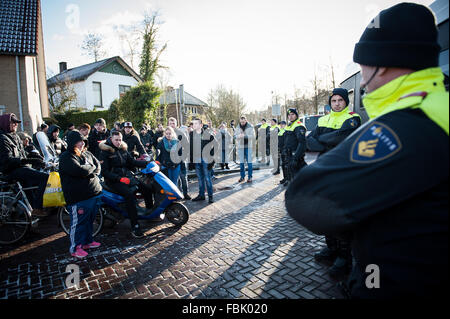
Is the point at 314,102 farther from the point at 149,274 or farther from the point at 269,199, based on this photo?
the point at 149,274

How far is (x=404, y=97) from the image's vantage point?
3.43ft

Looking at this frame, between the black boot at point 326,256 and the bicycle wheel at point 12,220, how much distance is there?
5.15 m

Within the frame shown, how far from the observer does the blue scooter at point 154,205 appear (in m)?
5.27

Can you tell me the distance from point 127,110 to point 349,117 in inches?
577

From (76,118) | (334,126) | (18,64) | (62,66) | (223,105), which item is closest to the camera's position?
(334,126)

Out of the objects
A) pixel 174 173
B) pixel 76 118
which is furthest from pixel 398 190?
pixel 76 118

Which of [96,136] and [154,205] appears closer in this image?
[154,205]

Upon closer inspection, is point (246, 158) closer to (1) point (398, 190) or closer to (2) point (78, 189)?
(2) point (78, 189)

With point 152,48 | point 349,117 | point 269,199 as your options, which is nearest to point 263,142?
point 269,199

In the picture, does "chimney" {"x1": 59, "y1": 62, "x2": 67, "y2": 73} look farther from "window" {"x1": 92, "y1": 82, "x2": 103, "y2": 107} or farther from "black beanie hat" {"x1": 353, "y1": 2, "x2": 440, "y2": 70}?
"black beanie hat" {"x1": 353, "y1": 2, "x2": 440, "y2": 70}

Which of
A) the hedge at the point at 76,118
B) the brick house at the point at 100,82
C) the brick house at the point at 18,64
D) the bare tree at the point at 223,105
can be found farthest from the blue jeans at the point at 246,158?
the brick house at the point at 100,82

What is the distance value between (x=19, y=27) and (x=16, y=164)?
14721mm

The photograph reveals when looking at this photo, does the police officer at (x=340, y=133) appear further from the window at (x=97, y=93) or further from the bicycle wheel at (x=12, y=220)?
the window at (x=97, y=93)

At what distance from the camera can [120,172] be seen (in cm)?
536
